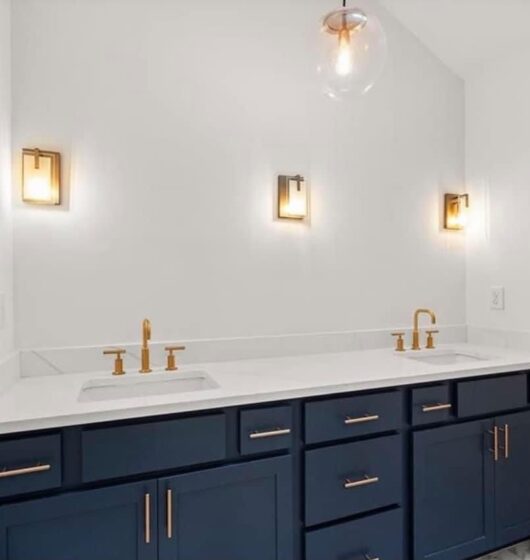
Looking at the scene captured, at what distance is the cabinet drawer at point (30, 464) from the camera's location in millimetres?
1166

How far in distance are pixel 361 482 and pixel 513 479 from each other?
2.71 feet

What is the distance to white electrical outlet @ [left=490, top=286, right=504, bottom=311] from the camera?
240 centimetres

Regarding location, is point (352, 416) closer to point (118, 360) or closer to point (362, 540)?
point (362, 540)

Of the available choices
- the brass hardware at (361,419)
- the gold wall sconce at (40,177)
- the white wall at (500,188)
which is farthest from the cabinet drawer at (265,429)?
the white wall at (500,188)

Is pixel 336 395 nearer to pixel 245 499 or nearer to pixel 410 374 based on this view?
pixel 410 374

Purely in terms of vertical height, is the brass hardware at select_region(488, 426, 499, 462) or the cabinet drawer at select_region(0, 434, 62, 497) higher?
the cabinet drawer at select_region(0, 434, 62, 497)

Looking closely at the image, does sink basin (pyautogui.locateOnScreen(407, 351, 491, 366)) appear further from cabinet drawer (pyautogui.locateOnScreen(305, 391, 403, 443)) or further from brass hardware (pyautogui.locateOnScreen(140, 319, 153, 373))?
brass hardware (pyautogui.locateOnScreen(140, 319, 153, 373))

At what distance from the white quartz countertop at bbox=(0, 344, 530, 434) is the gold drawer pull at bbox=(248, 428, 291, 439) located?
4.1 inches

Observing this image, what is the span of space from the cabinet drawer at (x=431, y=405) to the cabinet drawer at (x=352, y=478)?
0.42 feet

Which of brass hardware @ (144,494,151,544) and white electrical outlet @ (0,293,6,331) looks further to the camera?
white electrical outlet @ (0,293,6,331)

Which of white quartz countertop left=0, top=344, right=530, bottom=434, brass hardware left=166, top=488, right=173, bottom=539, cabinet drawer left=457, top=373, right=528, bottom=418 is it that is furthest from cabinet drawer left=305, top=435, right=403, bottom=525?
brass hardware left=166, top=488, right=173, bottom=539

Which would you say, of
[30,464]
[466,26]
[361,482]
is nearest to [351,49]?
[466,26]

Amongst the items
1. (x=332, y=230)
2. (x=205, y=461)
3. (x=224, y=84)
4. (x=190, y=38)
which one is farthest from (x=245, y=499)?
(x=190, y=38)

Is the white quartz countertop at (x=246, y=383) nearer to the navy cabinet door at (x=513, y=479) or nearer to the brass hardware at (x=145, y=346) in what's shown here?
the brass hardware at (x=145, y=346)
